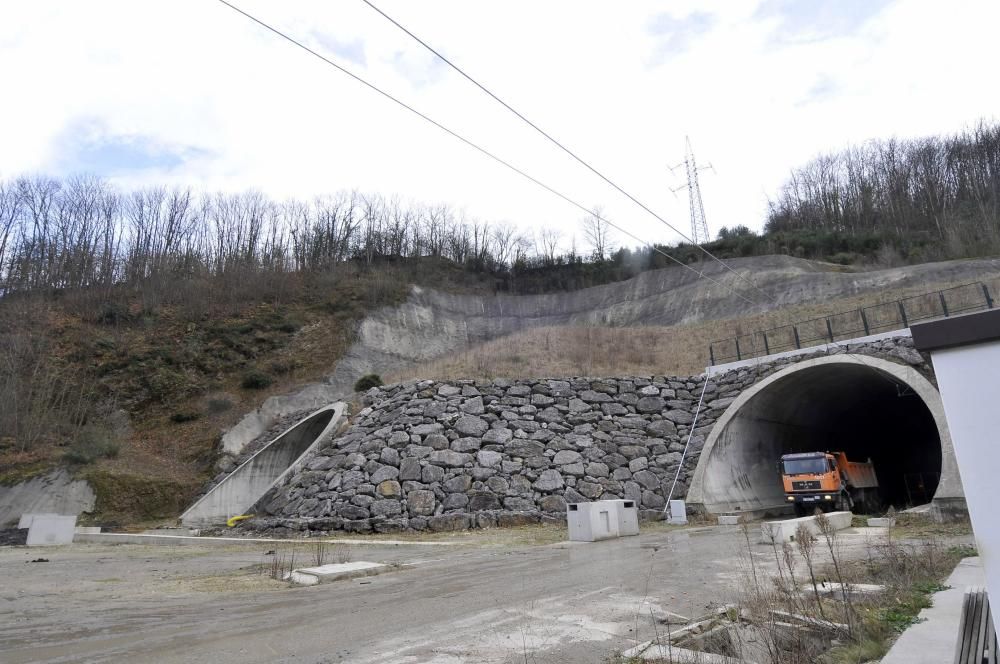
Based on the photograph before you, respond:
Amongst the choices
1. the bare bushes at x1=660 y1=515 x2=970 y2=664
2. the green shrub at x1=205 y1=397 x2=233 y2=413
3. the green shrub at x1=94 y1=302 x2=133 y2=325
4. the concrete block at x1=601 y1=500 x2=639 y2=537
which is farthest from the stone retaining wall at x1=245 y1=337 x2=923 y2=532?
the green shrub at x1=94 y1=302 x2=133 y2=325

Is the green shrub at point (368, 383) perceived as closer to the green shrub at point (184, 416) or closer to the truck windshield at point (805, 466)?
the green shrub at point (184, 416)

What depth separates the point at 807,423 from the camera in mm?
24500

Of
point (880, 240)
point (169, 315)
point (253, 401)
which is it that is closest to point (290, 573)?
point (253, 401)

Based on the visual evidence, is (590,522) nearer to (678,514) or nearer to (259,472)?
(678,514)

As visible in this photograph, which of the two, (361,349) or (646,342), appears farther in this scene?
(361,349)

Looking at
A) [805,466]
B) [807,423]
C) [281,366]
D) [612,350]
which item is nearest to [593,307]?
[612,350]

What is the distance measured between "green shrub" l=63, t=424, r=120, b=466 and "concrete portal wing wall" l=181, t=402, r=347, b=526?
6107mm

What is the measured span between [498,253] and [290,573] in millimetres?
55137

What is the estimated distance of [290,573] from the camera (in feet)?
31.3

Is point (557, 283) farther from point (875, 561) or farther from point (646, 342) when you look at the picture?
point (875, 561)

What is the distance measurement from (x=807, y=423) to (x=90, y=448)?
29973 mm

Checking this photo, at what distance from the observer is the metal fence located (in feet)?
69.1

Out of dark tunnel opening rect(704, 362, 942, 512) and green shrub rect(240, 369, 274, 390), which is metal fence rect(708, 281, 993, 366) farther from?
green shrub rect(240, 369, 274, 390)

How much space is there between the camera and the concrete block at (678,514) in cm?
1767
